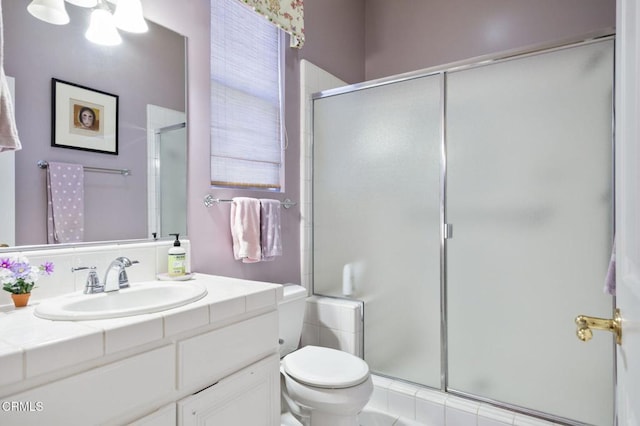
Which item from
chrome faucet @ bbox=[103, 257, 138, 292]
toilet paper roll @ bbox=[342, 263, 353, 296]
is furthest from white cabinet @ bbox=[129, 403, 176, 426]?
toilet paper roll @ bbox=[342, 263, 353, 296]

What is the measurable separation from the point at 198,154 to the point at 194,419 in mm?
1105

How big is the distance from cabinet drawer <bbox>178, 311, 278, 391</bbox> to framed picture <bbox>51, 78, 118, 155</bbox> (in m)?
0.81

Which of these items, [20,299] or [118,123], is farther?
[118,123]

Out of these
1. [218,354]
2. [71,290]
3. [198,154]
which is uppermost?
[198,154]

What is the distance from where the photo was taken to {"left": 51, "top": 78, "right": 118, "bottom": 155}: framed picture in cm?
123

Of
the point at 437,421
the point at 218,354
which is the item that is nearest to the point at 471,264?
the point at 437,421

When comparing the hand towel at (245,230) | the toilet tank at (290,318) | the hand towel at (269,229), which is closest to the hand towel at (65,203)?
the hand towel at (245,230)

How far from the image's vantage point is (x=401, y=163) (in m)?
2.03

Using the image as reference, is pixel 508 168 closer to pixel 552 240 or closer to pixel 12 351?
pixel 552 240

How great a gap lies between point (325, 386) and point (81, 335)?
95cm

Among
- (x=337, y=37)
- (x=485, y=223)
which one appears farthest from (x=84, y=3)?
(x=485, y=223)

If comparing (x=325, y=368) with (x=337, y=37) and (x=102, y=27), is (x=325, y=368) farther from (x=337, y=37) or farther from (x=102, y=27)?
(x=337, y=37)

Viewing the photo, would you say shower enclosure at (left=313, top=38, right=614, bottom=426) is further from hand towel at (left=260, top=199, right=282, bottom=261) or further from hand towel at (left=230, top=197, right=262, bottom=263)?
hand towel at (left=230, top=197, right=262, bottom=263)

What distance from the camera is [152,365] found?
36.0 inches
